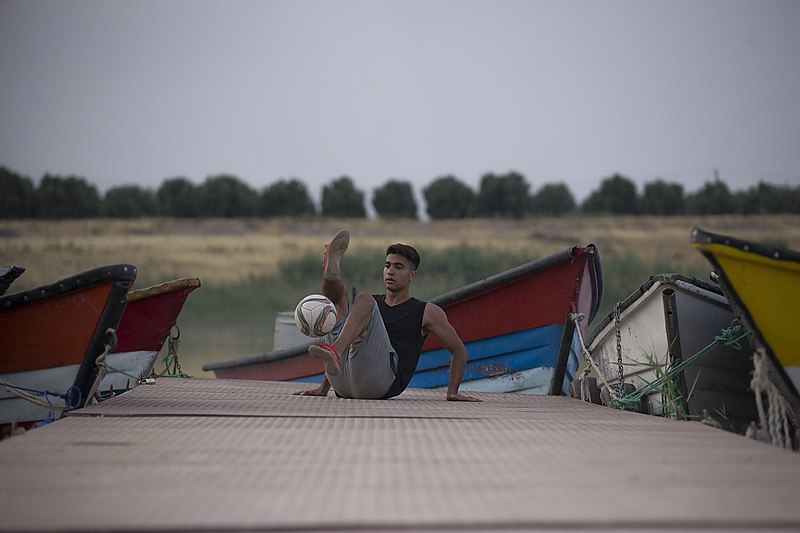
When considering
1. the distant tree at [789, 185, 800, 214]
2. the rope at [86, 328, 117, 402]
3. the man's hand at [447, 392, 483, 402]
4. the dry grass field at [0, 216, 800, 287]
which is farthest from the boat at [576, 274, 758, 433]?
the distant tree at [789, 185, 800, 214]

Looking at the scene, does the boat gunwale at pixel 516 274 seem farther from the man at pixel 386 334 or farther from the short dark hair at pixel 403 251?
the short dark hair at pixel 403 251

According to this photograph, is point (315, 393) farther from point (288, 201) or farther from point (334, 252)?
point (288, 201)

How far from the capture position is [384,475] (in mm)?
3346

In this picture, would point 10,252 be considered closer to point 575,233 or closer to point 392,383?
point 575,233

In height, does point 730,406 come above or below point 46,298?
below

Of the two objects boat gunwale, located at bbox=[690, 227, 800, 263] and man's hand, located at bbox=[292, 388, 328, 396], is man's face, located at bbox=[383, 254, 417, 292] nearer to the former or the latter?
man's hand, located at bbox=[292, 388, 328, 396]

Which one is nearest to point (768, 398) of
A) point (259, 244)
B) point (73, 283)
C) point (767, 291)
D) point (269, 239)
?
point (767, 291)

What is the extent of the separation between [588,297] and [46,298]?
410 centimetres

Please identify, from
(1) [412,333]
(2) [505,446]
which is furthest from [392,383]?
(2) [505,446]

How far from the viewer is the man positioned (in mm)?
6203

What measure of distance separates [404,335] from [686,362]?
1713 mm

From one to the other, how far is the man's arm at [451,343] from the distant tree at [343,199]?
47074 millimetres

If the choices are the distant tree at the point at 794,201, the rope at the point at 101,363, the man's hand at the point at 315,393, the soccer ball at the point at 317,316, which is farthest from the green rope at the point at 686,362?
the distant tree at the point at 794,201

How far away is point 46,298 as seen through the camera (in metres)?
5.88
